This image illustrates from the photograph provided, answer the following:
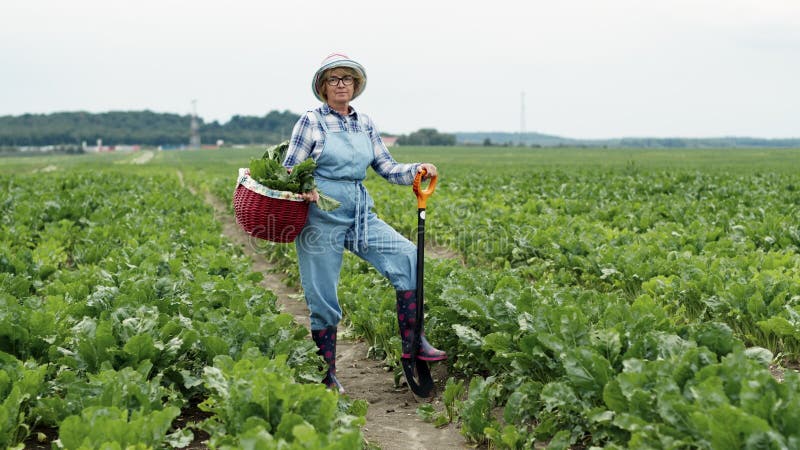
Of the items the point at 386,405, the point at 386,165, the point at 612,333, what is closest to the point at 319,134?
the point at 386,165

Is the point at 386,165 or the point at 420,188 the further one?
the point at 386,165

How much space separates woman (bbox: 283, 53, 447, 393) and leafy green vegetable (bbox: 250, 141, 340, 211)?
7 cm

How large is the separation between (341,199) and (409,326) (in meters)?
0.97

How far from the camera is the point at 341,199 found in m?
4.76

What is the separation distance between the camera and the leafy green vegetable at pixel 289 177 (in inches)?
179

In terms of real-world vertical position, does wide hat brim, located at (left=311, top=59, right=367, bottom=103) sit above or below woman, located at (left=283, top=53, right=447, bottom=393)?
above

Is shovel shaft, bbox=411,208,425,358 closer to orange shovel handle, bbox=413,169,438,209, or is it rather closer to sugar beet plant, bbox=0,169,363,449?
orange shovel handle, bbox=413,169,438,209

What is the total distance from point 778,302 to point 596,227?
4.86 m

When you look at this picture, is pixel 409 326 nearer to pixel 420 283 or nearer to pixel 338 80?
pixel 420 283

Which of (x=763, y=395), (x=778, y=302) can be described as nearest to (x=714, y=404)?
(x=763, y=395)

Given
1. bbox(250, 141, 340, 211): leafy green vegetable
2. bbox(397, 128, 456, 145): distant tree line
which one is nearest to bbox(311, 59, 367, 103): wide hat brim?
bbox(250, 141, 340, 211): leafy green vegetable

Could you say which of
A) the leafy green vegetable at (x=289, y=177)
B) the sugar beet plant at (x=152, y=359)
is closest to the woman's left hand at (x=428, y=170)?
the leafy green vegetable at (x=289, y=177)

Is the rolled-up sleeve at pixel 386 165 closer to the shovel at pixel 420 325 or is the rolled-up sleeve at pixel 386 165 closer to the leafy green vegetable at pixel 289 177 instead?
the shovel at pixel 420 325

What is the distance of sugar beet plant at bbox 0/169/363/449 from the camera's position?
3.39 m
